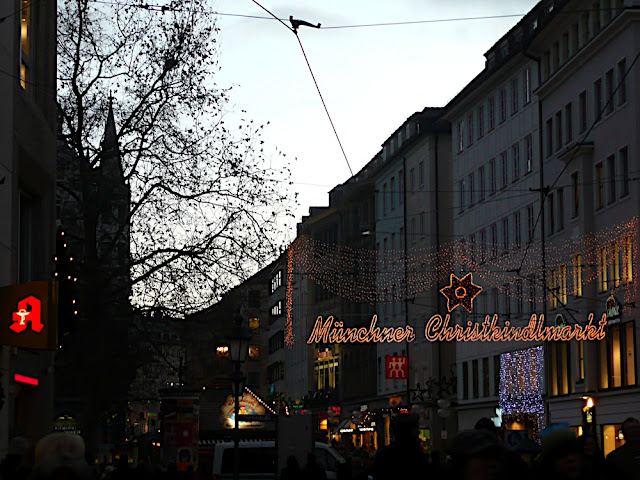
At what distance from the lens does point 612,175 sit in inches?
1802

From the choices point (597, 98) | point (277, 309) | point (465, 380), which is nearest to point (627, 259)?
point (597, 98)

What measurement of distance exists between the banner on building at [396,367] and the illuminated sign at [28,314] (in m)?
50.6

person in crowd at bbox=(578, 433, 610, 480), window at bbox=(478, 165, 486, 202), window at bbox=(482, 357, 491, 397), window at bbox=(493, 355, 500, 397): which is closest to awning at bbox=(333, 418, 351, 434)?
window at bbox=(482, 357, 491, 397)

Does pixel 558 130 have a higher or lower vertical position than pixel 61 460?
higher

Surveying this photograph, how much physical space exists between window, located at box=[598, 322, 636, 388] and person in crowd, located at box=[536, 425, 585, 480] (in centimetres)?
3783

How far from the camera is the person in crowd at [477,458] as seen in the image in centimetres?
599

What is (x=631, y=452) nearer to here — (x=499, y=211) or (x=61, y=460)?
(x=61, y=460)

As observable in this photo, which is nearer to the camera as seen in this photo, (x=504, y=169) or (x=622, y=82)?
(x=622, y=82)

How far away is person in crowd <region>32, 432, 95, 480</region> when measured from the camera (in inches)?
246

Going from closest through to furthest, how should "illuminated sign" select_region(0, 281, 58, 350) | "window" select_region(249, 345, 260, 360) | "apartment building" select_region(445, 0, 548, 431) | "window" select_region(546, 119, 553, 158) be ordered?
1. "illuminated sign" select_region(0, 281, 58, 350)
2. "window" select_region(546, 119, 553, 158)
3. "apartment building" select_region(445, 0, 548, 431)
4. "window" select_region(249, 345, 260, 360)

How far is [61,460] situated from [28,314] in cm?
1713

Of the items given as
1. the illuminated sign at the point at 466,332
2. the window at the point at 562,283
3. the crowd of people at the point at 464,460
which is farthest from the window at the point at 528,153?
the crowd of people at the point at 464,460

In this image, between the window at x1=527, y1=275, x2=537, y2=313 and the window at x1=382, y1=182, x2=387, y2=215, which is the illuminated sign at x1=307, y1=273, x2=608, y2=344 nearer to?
the window at x1=527, y1=275, x2=537, y2=313

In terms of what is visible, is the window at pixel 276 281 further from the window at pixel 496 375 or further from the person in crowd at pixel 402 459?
the person in crowd at pixel 402 459
